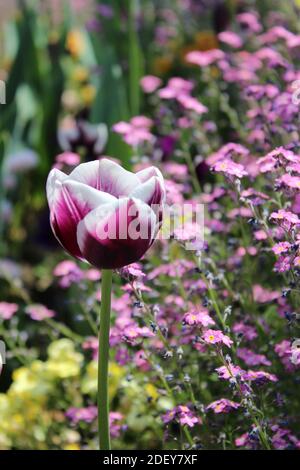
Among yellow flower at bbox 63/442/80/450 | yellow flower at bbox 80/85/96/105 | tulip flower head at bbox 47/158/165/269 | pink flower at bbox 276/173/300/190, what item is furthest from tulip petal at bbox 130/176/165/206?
yellow flower at bbox 80/85/96/105

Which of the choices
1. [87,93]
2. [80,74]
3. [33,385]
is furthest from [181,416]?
[80,74]

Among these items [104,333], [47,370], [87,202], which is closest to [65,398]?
[47,370]

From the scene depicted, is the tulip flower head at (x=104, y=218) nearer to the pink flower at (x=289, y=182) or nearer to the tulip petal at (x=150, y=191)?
the tulip petal at (x=150, y=191)

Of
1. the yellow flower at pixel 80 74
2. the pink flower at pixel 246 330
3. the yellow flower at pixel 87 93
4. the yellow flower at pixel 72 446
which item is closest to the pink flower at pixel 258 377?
the pink flower at pixel 246 330

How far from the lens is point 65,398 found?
1771mm

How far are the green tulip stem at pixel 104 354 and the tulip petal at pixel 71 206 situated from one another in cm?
5

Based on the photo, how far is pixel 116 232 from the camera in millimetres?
991

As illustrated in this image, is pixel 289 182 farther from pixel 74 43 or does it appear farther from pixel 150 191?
pixel 74 43

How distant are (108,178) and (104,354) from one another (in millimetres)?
225

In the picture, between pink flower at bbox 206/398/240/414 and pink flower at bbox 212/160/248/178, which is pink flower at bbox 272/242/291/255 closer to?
pink flower at bbox 212/160/248/178

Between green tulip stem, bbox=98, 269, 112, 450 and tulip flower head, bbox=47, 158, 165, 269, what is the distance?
0.03m

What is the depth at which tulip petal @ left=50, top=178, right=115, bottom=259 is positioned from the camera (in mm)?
986
